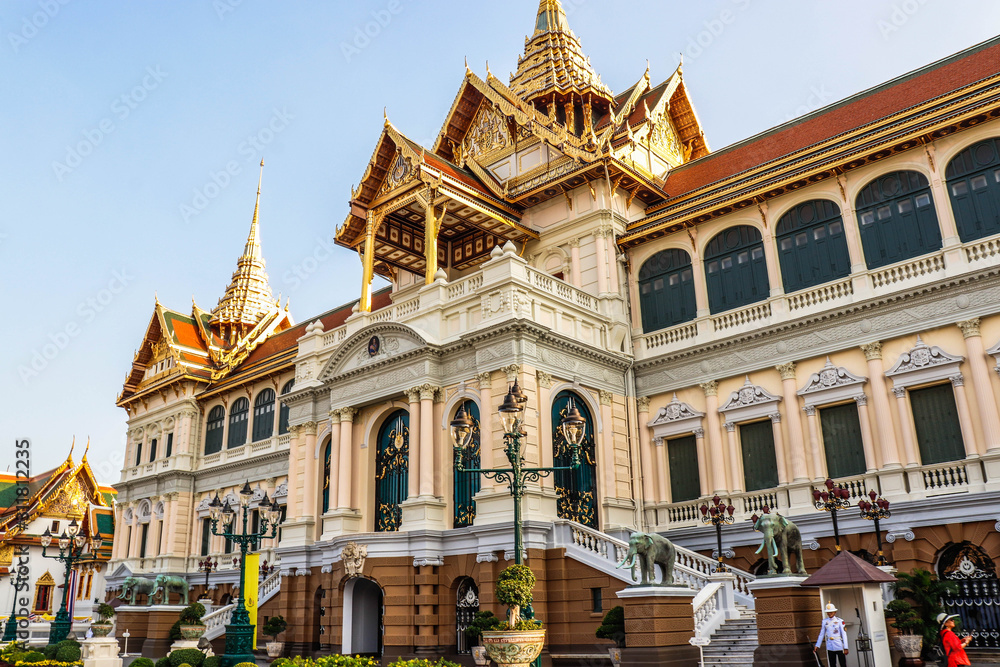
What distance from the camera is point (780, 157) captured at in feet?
82.1

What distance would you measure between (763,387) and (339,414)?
12331 mm

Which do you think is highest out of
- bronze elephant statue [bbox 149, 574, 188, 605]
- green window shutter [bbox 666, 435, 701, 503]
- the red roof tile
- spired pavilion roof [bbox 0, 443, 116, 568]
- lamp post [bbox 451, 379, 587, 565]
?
the red roof tile

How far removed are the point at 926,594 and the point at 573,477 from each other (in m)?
9.48

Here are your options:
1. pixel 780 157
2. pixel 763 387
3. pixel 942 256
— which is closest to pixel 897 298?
pixel 942 256

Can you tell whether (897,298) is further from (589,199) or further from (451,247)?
(451,247)

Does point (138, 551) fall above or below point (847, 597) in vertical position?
above

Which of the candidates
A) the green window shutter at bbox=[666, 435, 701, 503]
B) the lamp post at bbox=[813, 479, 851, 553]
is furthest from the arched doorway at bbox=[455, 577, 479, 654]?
the lamp post at bbox=[813, 479, 851, 553]

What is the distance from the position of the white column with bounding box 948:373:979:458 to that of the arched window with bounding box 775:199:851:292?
4.05 meters

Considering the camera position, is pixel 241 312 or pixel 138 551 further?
pixel 241 312

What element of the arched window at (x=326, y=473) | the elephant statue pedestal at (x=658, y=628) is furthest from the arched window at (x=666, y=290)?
the elephant statue pedestal at (x=658, y=628)

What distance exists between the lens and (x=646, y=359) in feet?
83.4

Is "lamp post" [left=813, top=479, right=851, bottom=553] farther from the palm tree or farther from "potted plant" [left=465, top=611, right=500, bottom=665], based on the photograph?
"potted plant" [left=465, top=611, right=500, bottom=665]

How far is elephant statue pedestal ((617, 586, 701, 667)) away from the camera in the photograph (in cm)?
1519

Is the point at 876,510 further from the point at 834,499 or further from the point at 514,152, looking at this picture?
the point at 514,152
